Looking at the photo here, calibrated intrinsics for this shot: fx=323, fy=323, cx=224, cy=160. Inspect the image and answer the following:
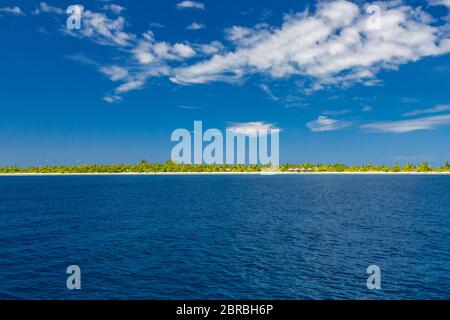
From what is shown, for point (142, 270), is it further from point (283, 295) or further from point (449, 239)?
point (449, 239)

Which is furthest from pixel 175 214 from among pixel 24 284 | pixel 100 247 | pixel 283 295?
pixel 283 295

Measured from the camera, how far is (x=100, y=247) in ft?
181

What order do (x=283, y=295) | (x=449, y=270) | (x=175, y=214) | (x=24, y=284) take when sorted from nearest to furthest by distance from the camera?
(x=283, y=295)
(x=24, y=284)
(x=449, y=270)
(x=175, y=214)
